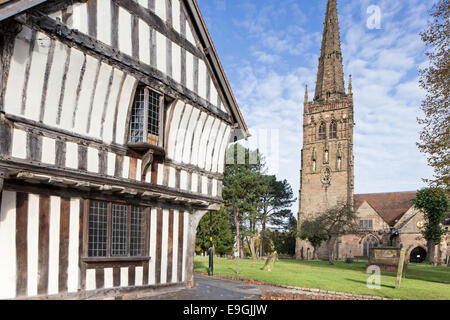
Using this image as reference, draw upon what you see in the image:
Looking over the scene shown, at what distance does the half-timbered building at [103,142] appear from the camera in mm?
7301

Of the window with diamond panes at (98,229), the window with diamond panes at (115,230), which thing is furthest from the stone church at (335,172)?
the window with diamond panes at (98,229)

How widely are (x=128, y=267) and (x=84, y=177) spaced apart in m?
2.81

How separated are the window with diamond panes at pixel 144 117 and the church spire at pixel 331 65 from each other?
5306 centimetres

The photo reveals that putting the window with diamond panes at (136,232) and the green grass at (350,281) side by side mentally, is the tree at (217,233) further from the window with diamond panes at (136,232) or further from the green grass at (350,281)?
the window with diamond panes at (136,232)

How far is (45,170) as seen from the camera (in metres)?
7.63

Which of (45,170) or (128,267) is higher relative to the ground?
(45,170)

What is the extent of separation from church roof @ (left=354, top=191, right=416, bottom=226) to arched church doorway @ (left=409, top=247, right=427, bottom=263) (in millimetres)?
4863

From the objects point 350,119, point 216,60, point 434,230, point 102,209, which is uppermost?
point 350,119

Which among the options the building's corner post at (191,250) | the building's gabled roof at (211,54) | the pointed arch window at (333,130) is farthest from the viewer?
the pointed arch window at (333,130)

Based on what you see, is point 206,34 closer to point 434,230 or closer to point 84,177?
point 84,177

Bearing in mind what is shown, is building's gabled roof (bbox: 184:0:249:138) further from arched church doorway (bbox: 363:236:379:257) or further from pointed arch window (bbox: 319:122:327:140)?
arched church doorway (bbox: 363:236:379:257)

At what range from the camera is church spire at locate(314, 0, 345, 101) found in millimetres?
60312

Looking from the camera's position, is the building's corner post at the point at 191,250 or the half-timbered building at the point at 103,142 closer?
the half-timbered building at the point at 103,142
